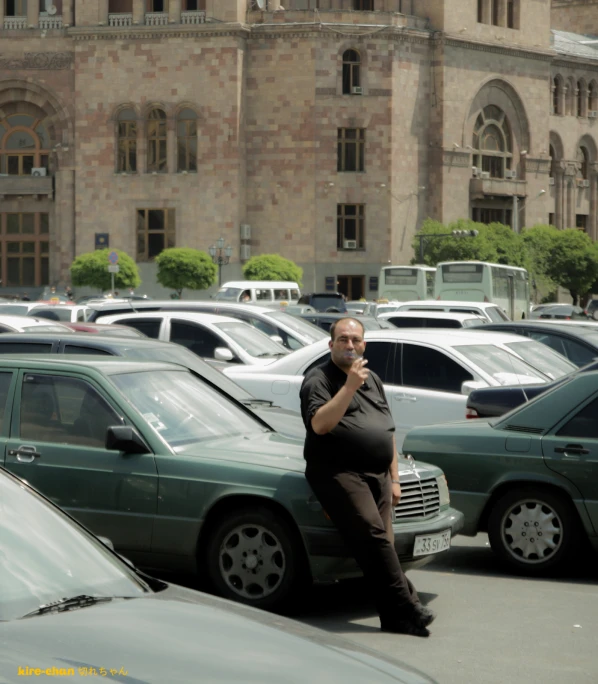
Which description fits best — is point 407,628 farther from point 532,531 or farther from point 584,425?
point 584,425

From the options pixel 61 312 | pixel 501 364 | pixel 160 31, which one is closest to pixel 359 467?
pixel 501 364

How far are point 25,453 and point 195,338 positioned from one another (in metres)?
8.68

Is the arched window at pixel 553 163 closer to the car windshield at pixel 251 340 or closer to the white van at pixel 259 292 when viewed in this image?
the white van at pixel 259 292

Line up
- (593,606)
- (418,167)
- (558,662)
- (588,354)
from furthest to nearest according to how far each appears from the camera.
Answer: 1. (418,167)
2. (588,354)
3. (593,606)
4. (558,662)

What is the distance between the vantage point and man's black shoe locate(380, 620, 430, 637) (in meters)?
6.82

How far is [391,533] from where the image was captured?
7004mm

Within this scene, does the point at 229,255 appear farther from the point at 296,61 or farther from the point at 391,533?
the point at 391,533

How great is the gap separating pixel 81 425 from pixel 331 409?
1.79 meters

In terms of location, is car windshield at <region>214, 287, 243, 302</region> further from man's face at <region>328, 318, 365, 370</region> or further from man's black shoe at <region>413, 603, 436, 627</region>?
man's black shoe at <region>413, 603, 436, 627</region>

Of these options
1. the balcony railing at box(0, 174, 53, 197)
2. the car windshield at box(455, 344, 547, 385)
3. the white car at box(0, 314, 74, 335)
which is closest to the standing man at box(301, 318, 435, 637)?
the car windshield at box(455, 344, 547, 385)

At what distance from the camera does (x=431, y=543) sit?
7.41m

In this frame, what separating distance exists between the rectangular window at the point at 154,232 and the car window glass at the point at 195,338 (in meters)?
49.5

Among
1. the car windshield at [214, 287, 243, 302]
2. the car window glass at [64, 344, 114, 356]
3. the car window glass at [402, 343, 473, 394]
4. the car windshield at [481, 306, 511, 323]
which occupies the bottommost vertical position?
the car window glass at [402, 343, 473, 394]

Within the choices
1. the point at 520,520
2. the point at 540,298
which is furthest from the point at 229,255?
the point at 520,520
